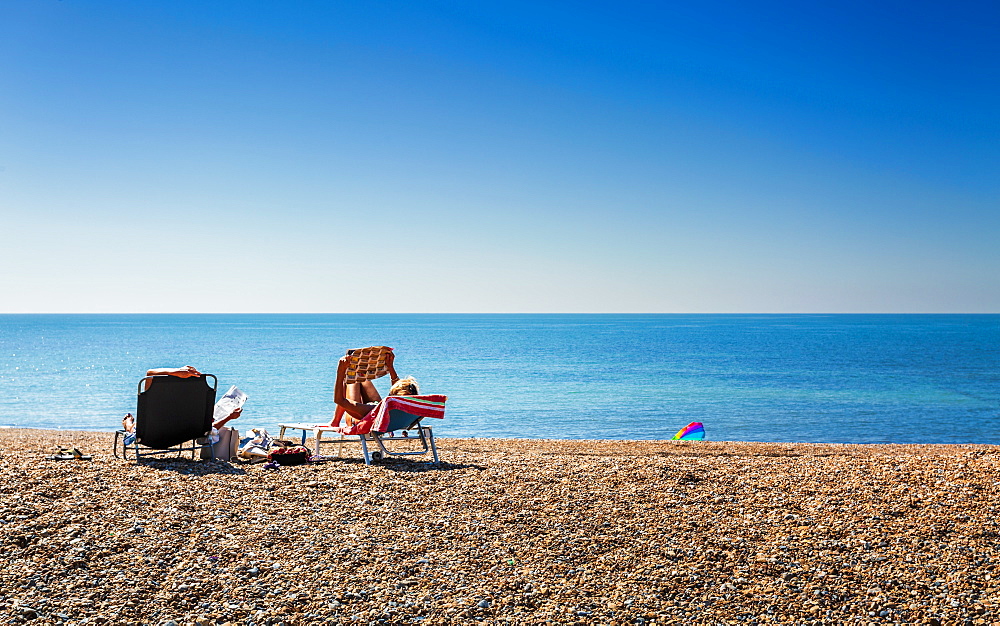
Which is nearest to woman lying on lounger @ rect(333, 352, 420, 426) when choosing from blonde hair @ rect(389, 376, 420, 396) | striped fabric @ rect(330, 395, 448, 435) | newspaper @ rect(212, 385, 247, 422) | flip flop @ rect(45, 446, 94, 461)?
blonde hair @ rect(389, 376, 420, 396)

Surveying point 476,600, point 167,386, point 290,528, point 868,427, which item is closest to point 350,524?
point 290,528

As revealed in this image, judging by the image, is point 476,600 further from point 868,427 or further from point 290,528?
point 868,427

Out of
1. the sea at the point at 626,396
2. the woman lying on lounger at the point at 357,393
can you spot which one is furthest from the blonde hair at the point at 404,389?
the sea at the point at 626,396

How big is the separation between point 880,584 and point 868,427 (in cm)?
1823

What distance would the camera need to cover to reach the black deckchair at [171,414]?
27.5 ft

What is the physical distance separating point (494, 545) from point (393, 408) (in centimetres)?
362

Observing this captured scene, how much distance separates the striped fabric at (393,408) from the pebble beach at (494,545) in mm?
982

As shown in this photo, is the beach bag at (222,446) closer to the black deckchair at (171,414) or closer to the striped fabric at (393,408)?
the black deckchair at (171,414)

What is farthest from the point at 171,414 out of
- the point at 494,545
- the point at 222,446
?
the point at 494,545

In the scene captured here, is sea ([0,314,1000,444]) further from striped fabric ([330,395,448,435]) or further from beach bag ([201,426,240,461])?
striped fabric ([330,395,448,435])

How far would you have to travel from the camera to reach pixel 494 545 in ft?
18.2

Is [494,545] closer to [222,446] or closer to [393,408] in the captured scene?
[393,408]

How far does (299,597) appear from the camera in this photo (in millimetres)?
4660

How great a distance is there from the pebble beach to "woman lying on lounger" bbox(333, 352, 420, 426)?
63.4 inches
